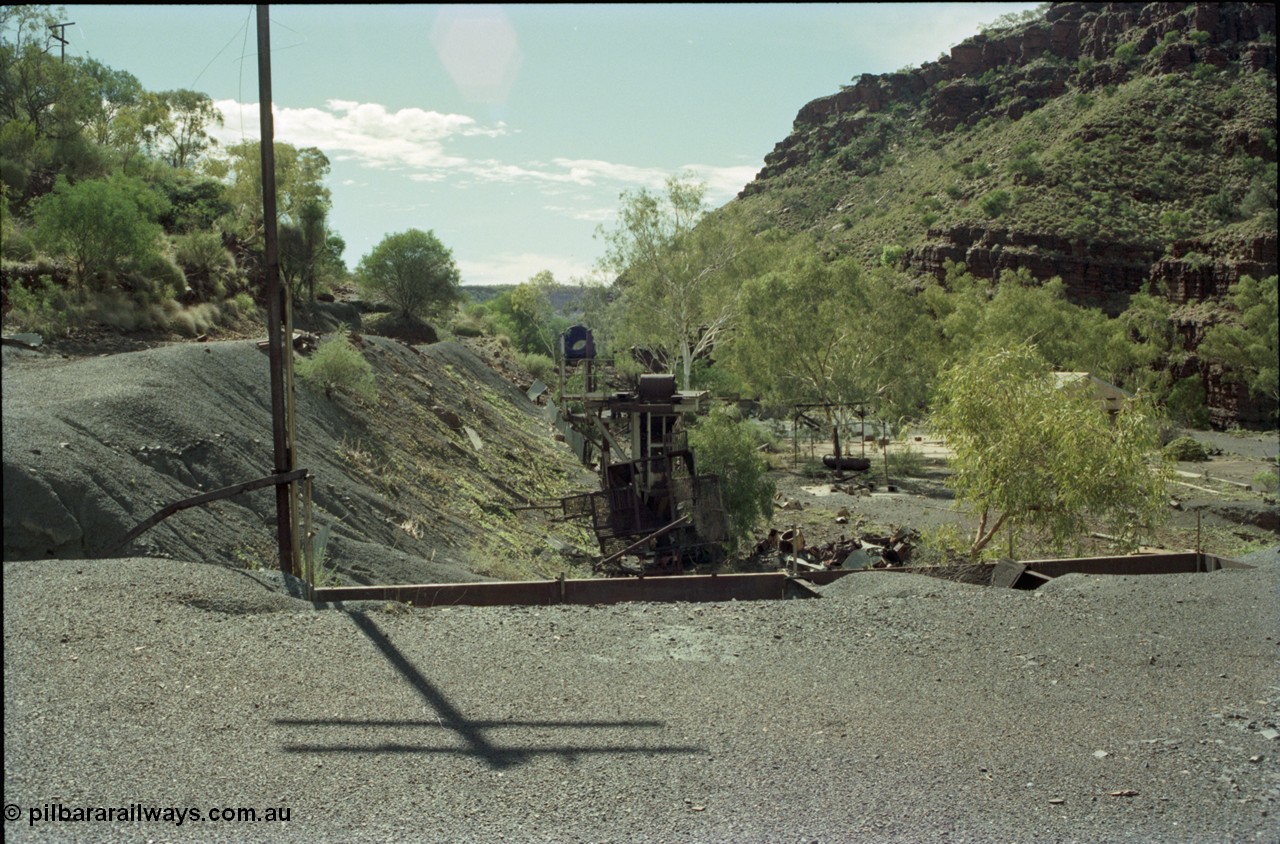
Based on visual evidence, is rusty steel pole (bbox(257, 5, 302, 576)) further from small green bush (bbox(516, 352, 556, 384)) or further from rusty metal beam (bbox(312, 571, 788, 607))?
small green bush (bbox(516, 352, 556, 384))

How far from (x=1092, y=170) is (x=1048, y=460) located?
72.7m

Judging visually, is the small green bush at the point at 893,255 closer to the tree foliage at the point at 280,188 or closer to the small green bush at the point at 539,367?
the small green bush at the point at 539,367

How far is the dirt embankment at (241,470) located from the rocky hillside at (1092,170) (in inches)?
1964

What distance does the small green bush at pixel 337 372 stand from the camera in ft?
68.1

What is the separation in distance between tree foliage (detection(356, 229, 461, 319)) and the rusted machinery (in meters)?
23.6

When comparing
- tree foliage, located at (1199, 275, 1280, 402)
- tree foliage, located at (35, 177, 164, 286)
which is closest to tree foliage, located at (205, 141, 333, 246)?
tree foliage, located at (35, 177, 164, 286)

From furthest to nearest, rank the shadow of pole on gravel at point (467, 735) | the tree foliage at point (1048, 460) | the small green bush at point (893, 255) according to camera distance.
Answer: the small green bush at point (893, 255) → the tree foliage at point (1048, 460) → the shadow of pole on gravel at point (467, 735)

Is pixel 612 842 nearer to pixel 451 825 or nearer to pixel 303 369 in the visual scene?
pixel 451 825

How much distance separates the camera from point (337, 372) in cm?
2117

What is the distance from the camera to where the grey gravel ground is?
4707mm

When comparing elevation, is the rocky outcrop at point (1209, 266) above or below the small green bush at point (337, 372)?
above

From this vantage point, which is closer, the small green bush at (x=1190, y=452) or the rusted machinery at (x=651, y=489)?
the rusted machinery at (x=651, y=489)

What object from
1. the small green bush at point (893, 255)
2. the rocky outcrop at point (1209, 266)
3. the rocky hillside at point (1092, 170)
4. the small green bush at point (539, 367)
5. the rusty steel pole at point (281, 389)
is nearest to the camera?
the rusty steel pole at point (281, 389)

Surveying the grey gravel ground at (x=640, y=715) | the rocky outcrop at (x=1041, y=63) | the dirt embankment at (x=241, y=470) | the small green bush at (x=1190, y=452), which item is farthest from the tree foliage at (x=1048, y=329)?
the grey gravel ground at (x=640, y=715)
